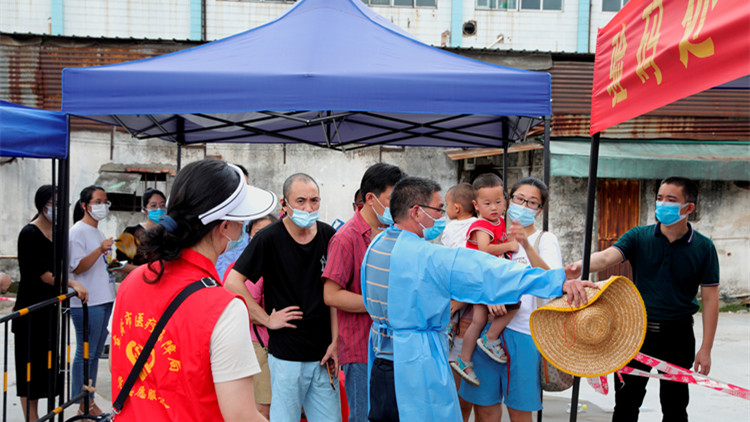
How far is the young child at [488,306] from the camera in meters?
3.61

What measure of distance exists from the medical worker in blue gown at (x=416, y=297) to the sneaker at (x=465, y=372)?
0.81m

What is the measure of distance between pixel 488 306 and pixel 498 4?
1205cm

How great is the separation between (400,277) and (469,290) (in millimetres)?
389

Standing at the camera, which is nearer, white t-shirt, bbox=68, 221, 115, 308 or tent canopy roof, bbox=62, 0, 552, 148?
tent canopy roof, bbox=62, 0, 552, 148

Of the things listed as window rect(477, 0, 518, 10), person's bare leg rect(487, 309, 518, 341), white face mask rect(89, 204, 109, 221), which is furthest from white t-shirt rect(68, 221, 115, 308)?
window rect(477, 0, 518, 10)

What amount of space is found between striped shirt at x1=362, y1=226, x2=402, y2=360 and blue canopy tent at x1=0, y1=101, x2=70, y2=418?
2384 mm

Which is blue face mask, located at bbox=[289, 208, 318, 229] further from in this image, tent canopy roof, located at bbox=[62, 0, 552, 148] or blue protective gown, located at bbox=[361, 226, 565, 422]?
blue protective gown, located at bbox=[361, 226, 565, 422]

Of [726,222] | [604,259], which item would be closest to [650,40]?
[604,259]

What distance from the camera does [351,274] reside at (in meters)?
3.47

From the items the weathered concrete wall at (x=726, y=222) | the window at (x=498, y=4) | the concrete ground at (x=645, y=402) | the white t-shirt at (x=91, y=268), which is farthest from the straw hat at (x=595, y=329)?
the window at (x=498, y=4)

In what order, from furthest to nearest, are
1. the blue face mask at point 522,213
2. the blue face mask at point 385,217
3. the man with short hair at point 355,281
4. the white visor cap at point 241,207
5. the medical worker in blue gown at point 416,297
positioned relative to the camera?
the blue face mask at point 522,213 → the blue face mask at point 385,217 → the man with short hair at point 355,281 → the medical worker in blue gown at point 416,297 → the white visor cap at point 241,207

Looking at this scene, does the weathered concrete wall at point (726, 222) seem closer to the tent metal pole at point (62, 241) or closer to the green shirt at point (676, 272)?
the green shirt at point (676, 272)

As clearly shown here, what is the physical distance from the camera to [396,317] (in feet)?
9.12

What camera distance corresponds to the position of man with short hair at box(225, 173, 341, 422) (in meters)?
3.44
